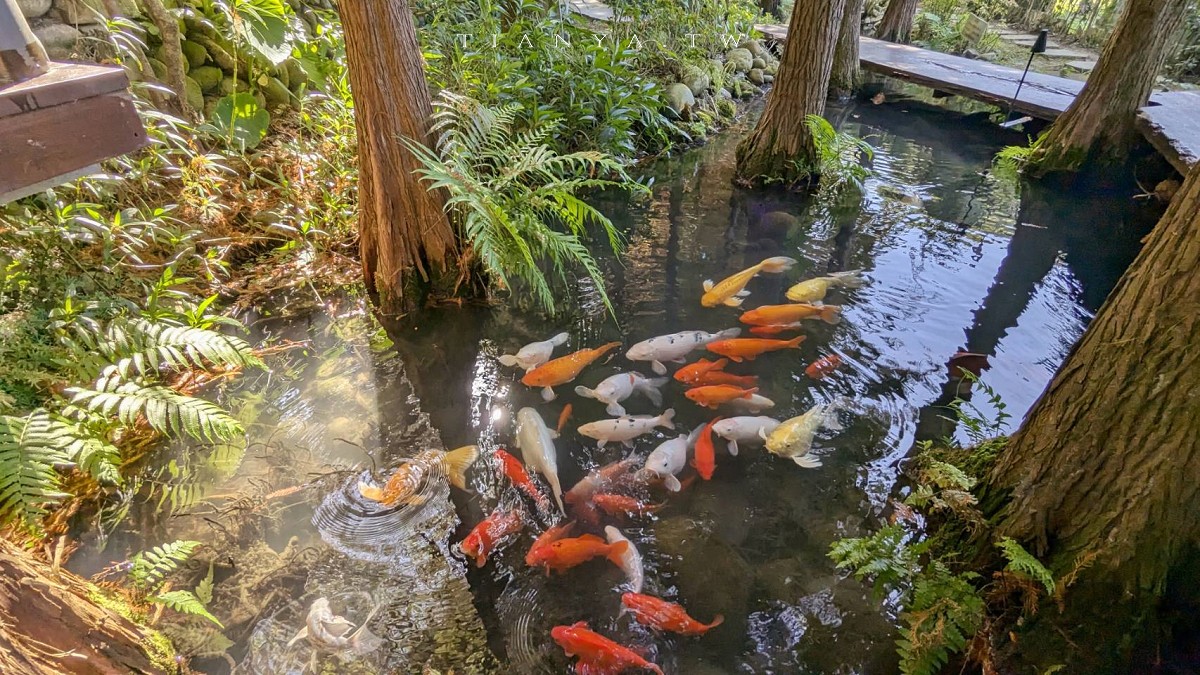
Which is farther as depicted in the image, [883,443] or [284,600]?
[883,443]

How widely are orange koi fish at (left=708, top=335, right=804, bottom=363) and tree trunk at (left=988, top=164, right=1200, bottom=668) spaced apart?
1890mm

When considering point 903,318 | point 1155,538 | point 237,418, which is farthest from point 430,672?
point 903,318

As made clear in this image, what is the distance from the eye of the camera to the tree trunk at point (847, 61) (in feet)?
34.2

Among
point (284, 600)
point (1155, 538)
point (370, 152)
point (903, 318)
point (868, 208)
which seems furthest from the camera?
point (868, 208)

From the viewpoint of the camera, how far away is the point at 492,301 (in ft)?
15.5

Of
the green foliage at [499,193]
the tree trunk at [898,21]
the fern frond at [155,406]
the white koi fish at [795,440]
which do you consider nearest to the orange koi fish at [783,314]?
the white koi fish at [795,440]

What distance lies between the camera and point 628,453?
3385 mm

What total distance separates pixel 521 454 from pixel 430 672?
127 cm

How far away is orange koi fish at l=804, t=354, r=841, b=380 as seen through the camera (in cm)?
397

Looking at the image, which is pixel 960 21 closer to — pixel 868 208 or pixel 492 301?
pixel 868 208

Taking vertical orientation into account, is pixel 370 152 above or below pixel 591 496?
above

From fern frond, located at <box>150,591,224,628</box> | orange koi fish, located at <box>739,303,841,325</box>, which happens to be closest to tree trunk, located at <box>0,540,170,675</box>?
fern frond, located at <box>150,591,224,628</box>

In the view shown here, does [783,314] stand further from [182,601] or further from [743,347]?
[182,601]

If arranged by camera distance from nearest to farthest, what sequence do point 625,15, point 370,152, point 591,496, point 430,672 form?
point 430,672 < point 591,496 < point 370,152 < point 625,15
